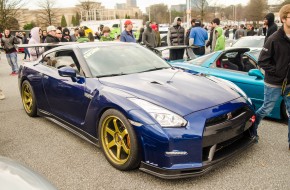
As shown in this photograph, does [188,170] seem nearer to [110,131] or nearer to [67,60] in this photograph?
[110,131]

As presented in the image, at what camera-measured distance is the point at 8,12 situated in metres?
32.6

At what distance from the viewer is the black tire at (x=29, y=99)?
16.3 feet

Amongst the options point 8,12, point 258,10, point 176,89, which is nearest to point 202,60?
point 176,89

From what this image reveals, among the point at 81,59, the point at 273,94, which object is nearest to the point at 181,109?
the point at 273,94

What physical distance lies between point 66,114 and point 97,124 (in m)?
0.78

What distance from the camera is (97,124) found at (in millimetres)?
3422

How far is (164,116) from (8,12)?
34.5 meters

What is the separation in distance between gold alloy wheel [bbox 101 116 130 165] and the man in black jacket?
1.49m

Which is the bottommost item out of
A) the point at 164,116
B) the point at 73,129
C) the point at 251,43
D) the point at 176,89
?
the point at 73,129

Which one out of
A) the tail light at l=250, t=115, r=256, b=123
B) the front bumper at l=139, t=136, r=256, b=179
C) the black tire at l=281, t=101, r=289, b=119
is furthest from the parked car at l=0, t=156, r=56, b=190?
the black tire at l=281, t=101, r=289, b=119

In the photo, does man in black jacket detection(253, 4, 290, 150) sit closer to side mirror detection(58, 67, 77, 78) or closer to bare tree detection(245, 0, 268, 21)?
side mirror detection(58, 67, 77, 78)

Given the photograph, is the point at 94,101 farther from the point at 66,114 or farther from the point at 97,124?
the point at 66,114

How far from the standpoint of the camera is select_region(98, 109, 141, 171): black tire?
2.96m

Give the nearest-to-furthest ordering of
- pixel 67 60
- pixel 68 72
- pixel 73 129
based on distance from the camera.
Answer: pixel 68 72
pixel 73 129
pixel 67 60
